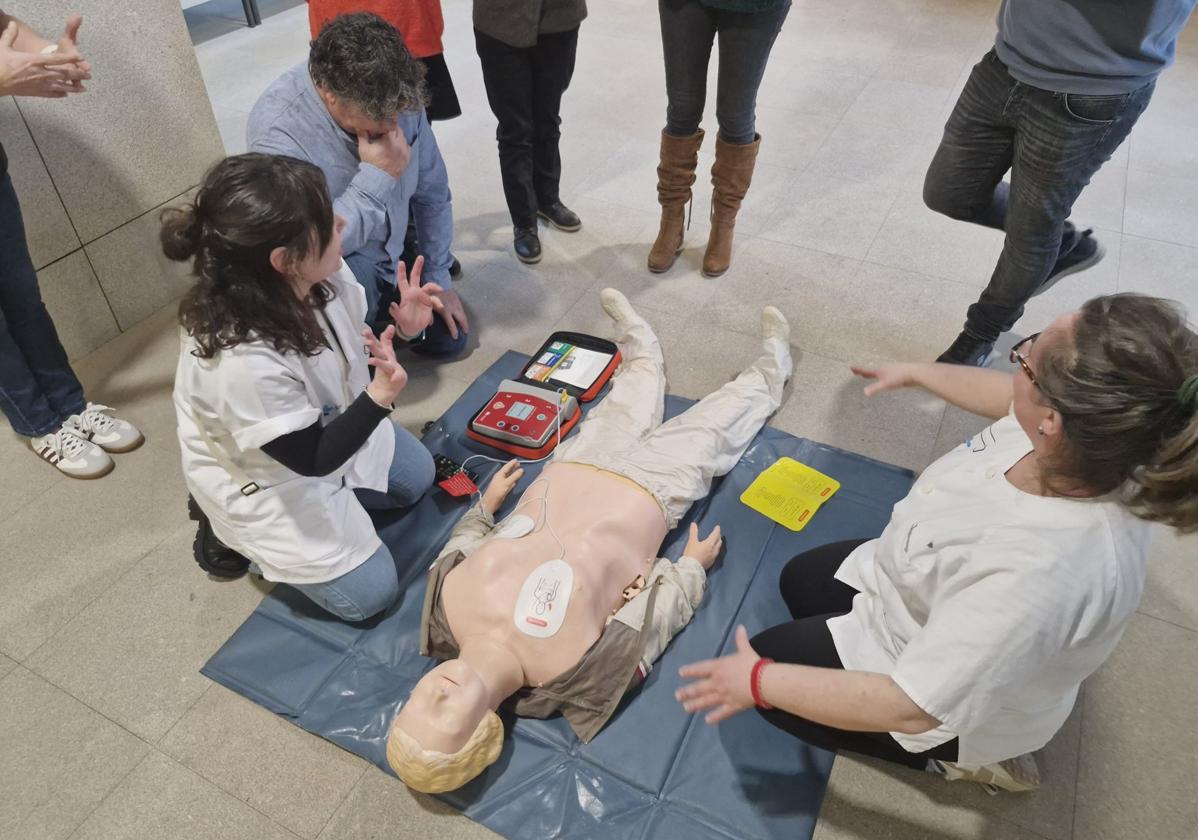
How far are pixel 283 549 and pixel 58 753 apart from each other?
627 millimetres

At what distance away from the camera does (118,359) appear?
2.66 m

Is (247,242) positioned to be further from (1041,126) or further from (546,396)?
(1041,126)

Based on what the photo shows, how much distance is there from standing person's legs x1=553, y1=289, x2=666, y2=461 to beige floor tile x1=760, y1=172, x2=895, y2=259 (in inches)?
39.9

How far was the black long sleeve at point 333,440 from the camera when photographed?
1524 mm

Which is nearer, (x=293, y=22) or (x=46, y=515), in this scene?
(x=46, y=515)

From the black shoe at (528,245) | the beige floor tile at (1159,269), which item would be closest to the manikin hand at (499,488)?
the black shoe at (528,245)

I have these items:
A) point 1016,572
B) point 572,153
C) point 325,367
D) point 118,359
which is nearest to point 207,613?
point 325,367

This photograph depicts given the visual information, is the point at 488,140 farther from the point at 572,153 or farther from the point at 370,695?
the point at 370,695

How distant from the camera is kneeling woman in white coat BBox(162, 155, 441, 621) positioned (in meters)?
1.41

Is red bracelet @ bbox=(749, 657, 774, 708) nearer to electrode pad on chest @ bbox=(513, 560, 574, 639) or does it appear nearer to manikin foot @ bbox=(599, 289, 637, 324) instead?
electrode pad on chest @ bbox=(513, 560, 574, 639)

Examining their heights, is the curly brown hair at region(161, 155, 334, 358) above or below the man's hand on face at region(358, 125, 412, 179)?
above

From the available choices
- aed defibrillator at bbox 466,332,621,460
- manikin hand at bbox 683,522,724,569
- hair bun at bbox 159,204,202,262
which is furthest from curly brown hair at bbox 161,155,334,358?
manikin hand at bbox 683,522,724,569

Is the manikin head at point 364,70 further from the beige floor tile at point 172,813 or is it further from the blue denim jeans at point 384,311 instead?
the beige floor tile at point 172,813

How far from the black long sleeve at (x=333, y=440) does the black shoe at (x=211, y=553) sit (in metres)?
0.57
